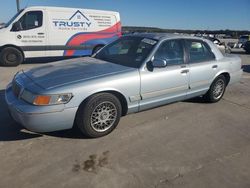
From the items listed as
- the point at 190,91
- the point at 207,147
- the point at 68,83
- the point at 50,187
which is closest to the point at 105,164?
the point at 50,187

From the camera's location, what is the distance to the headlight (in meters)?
3.38

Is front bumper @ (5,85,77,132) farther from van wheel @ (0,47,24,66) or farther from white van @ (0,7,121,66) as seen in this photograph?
white van @ (0,7,121,66)

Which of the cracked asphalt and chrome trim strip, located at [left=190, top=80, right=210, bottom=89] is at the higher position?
chrome trim strip, located at [left=190, top=80, right=210, bottom=89]

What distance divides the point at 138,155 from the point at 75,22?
29.0 feet

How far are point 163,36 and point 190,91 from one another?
1162mm

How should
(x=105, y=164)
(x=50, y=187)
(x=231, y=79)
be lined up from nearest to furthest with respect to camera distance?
(x=50, y=187), (x=105, y=164), (x=231, y=79)

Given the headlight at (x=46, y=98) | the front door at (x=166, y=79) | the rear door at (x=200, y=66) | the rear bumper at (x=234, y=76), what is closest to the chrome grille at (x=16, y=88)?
the headlight at (x=46, y=98)

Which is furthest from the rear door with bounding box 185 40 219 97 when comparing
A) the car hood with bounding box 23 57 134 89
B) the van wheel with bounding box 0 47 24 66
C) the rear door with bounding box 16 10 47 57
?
the van wheel with bounding box 0 47 24 66

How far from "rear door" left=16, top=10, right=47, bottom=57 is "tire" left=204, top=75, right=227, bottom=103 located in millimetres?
7413

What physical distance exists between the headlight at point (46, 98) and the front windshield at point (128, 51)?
4.18 feet

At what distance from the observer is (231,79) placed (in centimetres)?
584

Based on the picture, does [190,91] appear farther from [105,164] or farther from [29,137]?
[29,137]

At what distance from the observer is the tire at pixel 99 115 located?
143 inches

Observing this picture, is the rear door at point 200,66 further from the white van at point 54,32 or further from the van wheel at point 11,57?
the van wheel at point 11,57
